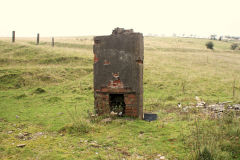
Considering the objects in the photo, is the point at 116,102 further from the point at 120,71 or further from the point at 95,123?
the point at 95,123

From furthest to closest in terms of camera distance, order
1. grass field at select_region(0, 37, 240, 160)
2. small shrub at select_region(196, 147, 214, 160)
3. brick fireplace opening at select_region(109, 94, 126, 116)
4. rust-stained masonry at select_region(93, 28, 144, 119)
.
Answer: brick fireplace opening at select_region(109, 94, 126, 116) → rust-stained masonry at select_region(93, 28, 144, 119) → grass field at select_region(0, 37, 240, 160) → small shrub at select_region(196, 147, 214, 160)

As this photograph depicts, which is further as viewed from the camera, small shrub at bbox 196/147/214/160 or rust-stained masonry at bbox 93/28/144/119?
rust-stained masonry at bbox 93/28/144/119

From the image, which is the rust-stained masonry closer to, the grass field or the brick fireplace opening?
the brick fireplace opening

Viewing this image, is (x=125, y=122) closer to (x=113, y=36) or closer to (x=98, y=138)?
(x=98, y=138)

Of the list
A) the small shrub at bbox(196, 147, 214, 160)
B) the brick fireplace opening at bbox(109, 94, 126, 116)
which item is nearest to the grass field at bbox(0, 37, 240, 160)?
the small shrub at bbox(196, 147, 214, 160)

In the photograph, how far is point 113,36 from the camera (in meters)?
7.50

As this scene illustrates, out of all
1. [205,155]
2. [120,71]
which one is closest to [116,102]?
[120,71]

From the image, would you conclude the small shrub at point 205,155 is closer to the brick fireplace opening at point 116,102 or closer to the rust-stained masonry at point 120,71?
the rust-stained masonry at point 120,71

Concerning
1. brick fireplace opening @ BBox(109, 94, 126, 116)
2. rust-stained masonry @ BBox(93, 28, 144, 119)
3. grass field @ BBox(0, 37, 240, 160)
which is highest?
rust-stained masonry @ BBox(93, 28, 144, 119)

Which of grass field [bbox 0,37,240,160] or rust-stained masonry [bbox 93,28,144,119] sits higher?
rust-stained masonry [bbox 93,28,144,119]

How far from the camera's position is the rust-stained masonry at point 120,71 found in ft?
24.0

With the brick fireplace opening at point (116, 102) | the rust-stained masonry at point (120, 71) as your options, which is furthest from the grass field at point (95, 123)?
the brick fireplace opening at point (116, 102)

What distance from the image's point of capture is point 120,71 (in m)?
7.46

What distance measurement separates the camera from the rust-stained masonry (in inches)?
289
